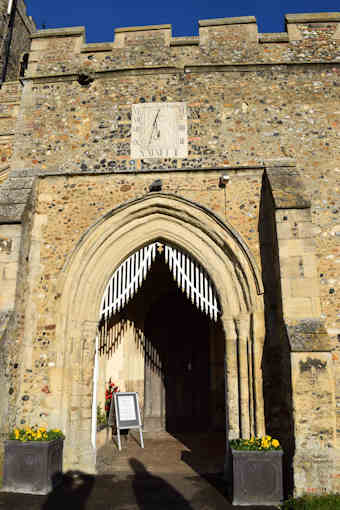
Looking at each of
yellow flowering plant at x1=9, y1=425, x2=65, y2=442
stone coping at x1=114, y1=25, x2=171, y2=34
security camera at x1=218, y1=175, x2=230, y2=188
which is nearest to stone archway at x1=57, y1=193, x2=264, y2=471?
yellow flowering plant at x1=9, y1=425, x2=65, y2=442

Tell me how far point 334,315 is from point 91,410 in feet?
13.7

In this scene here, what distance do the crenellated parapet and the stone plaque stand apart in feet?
3.06

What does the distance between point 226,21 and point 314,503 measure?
26.9 ft

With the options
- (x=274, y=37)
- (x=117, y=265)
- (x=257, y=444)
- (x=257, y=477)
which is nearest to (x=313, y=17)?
(x=274, y=37)

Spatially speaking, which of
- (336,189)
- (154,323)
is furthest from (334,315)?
(154,323)

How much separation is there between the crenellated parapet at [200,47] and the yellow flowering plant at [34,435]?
645 cm

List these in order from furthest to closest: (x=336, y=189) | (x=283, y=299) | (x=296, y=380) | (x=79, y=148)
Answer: (x=79, y=148), (x=336, y=189), (x=283, y=299), (x=296, y=380)

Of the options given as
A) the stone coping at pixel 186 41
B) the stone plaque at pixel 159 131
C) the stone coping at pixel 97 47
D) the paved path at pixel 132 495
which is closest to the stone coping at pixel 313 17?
the stone coping at pixel 186 41

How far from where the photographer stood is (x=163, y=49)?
8023 millimetres

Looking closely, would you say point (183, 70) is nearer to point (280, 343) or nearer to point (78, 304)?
point (78, 304)

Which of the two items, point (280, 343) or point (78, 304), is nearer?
point (280, 343)

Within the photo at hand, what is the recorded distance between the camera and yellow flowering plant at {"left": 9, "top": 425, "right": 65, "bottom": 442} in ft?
18.2

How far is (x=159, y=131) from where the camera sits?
24.6 feet

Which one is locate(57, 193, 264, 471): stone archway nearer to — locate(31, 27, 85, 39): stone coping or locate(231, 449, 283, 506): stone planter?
locate(231, 449, 283, 506): stone planter
